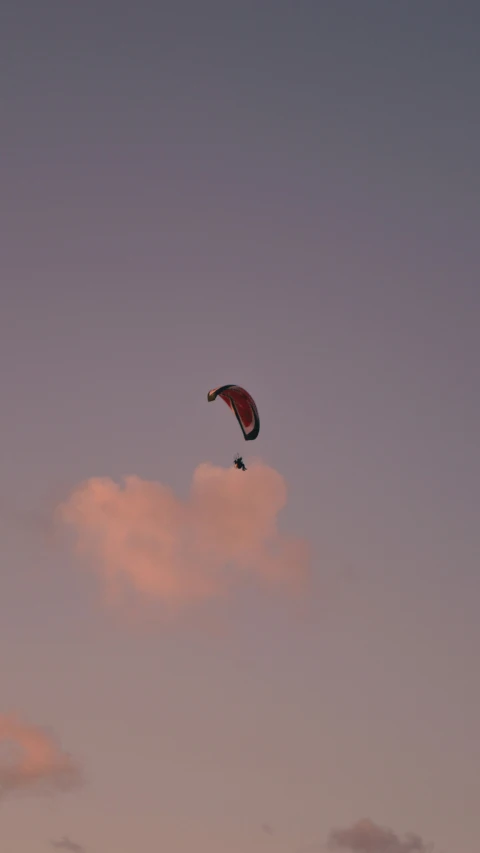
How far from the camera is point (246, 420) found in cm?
9031

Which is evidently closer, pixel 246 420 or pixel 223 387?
pixel 223 387

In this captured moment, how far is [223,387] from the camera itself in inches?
3319

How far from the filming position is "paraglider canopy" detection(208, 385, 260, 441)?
286 feet

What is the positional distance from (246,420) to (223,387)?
7134mm

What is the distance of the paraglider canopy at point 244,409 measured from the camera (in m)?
87.3

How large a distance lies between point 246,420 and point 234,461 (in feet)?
16.4

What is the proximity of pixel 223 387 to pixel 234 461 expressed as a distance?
8.09m

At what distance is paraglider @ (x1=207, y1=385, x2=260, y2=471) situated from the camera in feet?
286

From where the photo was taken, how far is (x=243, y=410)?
89.7m

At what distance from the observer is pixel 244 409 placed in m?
89.4

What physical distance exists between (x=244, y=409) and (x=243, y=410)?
287mm
